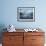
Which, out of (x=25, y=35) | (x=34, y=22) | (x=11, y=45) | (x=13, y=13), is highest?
(x=13, y=13)

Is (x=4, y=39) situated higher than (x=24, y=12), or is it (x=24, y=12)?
(x=24, y=12)

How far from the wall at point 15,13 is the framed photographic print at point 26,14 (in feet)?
0.34

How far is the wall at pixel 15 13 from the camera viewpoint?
4316mm

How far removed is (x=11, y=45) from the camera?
12.7 feet

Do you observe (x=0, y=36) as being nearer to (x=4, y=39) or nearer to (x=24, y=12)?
(x=4, y=39)

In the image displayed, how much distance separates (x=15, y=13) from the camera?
433 centimetres

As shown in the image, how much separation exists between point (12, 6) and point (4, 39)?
1188mm

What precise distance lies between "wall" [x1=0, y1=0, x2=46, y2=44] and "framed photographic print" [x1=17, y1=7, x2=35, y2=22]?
0.34ft

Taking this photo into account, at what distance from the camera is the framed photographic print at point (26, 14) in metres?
4.32

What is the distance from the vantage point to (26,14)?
4.34 meters

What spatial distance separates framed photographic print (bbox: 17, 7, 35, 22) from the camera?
4316mm

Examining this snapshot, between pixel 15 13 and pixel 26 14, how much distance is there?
380mm

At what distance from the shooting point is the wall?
4.32 meters

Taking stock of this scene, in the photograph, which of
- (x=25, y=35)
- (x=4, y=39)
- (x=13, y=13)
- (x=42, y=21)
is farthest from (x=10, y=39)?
(x=42, y=21)
